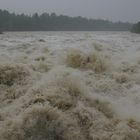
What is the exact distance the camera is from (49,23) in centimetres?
3741

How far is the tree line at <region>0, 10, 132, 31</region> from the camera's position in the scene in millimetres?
31734

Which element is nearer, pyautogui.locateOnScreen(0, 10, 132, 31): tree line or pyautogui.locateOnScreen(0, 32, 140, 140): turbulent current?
pyautogui.locateOnScreen(0, 32, 140, 140): turbulent current

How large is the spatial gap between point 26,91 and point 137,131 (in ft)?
6.81

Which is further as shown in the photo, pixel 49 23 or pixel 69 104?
pixel 49 23

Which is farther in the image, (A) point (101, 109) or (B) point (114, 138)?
(A) point (101, 109)

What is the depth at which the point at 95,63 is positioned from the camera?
6816 mm

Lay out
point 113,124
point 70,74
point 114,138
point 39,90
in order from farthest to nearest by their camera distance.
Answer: point 70,74 < point 39,90 < point 113,124 < point 114,138

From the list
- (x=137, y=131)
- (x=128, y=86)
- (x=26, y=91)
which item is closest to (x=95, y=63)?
(x=128, y=86)

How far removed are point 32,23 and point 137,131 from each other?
3183cm

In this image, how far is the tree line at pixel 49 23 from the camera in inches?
1249

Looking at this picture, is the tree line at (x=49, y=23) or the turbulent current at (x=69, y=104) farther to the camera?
the tree line at (x=49, y=23)

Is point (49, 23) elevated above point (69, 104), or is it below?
below

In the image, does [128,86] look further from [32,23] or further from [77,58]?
[32,23]

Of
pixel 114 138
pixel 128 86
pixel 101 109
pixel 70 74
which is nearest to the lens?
pixel 114 138
